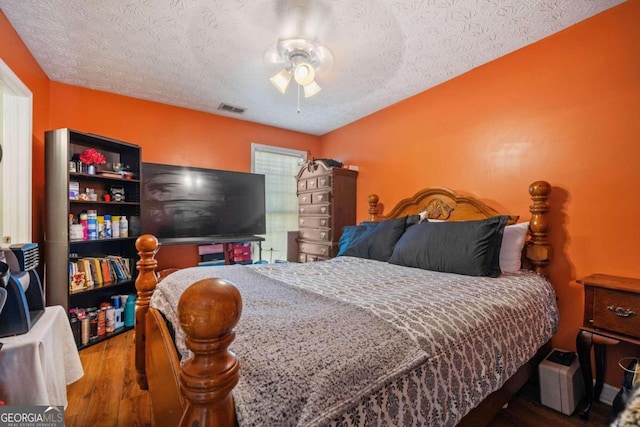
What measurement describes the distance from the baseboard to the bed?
0.47 meters

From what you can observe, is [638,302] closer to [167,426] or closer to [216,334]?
[216,334]

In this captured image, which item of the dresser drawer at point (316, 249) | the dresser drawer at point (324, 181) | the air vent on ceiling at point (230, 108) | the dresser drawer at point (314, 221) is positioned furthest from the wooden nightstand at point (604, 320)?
the air vent on ceiling at point (230, 108)

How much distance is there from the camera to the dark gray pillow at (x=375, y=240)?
237cm

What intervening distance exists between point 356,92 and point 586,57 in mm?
1772

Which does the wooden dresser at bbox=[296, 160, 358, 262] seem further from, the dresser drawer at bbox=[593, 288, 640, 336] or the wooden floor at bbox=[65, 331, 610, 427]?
the dresser drawer at bbox=[593, 288, 640, 336]

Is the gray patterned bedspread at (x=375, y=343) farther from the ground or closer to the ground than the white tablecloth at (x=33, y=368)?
farther from the ground

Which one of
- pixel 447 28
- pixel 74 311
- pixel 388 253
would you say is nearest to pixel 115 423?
pixel 74 311

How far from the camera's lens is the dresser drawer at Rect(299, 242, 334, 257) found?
3.36m

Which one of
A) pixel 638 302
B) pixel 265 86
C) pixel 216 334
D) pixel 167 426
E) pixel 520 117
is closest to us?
pixel 216 334

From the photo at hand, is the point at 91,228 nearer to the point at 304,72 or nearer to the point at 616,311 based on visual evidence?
the point at 304,72

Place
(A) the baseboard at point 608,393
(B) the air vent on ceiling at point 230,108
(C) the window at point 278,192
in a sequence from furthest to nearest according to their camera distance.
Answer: (C) the window at point 278,192 → (B) the air vent on ceiling at point 230,108 → (A) the baseboard at point 608,393

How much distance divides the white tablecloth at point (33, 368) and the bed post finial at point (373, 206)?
2818 mm

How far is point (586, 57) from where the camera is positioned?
6.14ft

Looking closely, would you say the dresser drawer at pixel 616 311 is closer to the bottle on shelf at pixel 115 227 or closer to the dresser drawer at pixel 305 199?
the dresser drawer at pixel 305 199
